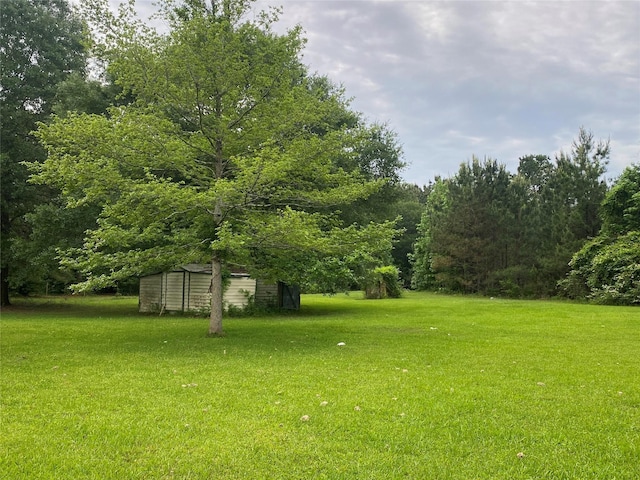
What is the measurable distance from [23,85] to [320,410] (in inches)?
751

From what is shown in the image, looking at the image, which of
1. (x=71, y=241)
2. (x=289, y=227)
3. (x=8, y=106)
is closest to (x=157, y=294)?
(x=71, y=241)

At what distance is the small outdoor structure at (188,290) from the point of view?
1753cm

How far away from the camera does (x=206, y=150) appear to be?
10406mm

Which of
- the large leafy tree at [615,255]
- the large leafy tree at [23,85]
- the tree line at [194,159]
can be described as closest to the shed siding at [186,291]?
the tree line at [194,159]

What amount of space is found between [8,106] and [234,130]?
39.6ft

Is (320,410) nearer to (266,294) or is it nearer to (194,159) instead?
(194,159)

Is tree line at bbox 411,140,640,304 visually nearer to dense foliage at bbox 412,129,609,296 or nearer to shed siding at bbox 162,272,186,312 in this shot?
dense foliage at bbox 412,129,609,296

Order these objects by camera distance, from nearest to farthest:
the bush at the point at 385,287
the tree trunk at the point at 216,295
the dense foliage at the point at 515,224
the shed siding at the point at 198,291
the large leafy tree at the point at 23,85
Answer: the tree trunk at the point at 216,295 → the large leafy tree at the point at 23,85 → the shed siding at the point at 198,291 → the dense foliage at the point at 515,224 → the bush at the point at 385,287

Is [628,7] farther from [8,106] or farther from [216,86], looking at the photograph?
[8,106]

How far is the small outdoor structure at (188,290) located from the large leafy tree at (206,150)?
6.97 metres

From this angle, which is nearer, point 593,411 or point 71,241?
point 593,411

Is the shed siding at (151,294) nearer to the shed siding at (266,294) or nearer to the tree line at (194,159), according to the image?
the tree line at (194,159)

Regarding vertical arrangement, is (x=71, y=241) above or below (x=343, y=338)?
above

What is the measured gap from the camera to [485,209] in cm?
3056
